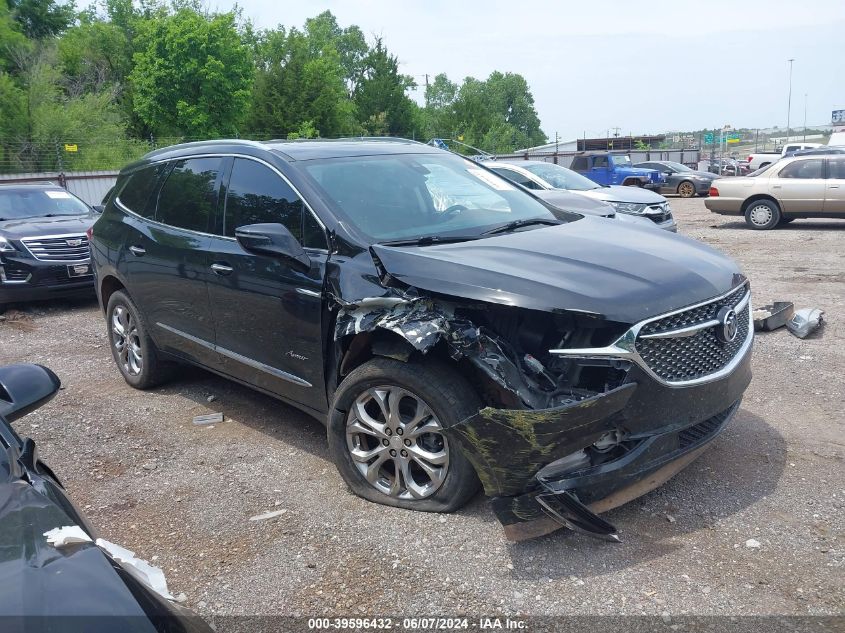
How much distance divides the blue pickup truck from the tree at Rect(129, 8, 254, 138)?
90.8 ft

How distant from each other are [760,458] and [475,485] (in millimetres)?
1777

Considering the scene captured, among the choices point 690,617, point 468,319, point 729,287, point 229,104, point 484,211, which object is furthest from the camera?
point 229,104

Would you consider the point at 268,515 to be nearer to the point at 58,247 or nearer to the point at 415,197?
the point at 415,197

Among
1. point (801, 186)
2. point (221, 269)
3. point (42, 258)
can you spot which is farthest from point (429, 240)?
point (801, 186)

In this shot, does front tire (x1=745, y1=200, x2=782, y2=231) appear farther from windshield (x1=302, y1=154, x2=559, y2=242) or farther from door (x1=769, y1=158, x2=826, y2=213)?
windshield (x1=302, y1=154, x2=559, y2=242)

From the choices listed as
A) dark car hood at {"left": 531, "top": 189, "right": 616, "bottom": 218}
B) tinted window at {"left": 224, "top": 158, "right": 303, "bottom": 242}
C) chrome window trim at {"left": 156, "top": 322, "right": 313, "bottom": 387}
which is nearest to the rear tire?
chrome window trim at {"left": 156, "top": 322, "right": 313, "bottom": 387}

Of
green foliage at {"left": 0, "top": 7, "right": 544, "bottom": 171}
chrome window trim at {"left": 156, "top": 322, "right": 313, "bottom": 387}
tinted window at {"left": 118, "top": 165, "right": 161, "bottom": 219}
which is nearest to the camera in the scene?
chrome window trim at {"left": 156, "top": 322, "right": 313, "bottom": 387}

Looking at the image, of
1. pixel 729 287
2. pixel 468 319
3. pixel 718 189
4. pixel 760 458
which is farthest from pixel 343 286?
pixel 718 189

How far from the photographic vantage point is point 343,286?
3.84m

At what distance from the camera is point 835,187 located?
48.6ft

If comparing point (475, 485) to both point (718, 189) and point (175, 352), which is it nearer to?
point (175, 352)

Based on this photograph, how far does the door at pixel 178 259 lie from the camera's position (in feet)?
16.0

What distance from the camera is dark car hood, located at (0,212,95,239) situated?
Result: 9344 millimetres

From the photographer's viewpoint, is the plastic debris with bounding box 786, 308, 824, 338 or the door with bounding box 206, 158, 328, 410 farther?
the plastic debris with bounding box 786, 308, 824, 338
